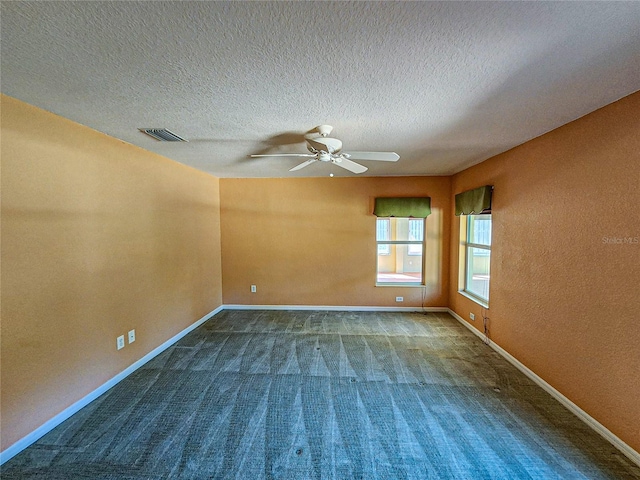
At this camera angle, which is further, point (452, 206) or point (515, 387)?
point (452, 206)

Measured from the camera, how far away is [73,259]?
6.66 ft

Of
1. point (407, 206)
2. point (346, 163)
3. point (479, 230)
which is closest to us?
point (346, 163)

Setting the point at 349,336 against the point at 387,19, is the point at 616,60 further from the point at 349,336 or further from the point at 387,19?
the point at 349,336

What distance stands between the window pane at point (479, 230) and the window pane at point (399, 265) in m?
0.99

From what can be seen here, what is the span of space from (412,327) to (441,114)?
9.73 ft

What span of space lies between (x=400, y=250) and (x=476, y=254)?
4.25 ft

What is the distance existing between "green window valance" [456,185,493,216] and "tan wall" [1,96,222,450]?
4.05 metres

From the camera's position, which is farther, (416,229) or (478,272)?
(416,229)

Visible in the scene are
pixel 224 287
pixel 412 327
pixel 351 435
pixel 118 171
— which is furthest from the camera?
pixel 224 287

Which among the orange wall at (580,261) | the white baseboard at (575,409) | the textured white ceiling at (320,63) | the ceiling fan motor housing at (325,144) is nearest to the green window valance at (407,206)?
the orange wall at (580,261)

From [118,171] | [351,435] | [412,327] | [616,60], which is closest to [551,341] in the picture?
[412,327]

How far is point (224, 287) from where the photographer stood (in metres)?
4.59

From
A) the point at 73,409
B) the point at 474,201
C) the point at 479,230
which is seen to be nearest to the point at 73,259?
the point at 73,409

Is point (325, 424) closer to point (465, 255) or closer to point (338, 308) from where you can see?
point (338, 308)
